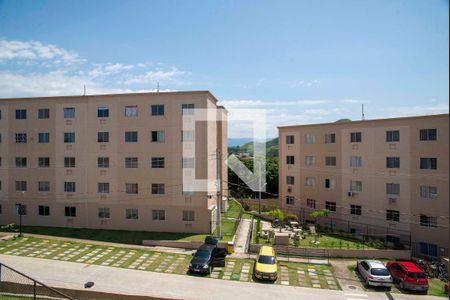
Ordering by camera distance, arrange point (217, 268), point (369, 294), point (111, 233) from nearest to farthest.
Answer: point (369, 294) < point (217, 268) < point (111, 233)

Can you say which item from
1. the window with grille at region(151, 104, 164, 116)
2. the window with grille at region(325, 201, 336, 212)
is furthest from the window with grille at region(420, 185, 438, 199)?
the window with grille at region(151, 104, 164, 116)

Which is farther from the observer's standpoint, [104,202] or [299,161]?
[299,161]

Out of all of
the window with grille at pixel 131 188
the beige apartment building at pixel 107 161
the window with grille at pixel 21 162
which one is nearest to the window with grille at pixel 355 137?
the beige apartment building at pixel 107 161

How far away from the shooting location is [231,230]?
26656 mm

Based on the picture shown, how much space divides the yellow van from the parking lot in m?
0.45

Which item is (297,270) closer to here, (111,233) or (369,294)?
(369,294)

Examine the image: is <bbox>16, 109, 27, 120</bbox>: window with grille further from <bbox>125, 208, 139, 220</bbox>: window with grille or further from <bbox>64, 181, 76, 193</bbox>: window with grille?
<bbox>125, 208, 139, 220</bbox>: window with grille

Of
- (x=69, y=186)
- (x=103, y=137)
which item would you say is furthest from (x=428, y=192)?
(x=69, y=186)

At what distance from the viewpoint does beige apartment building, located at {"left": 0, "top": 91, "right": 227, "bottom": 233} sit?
26141 mm

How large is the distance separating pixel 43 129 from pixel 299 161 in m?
23.9

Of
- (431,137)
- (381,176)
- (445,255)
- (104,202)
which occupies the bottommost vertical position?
(445,255)

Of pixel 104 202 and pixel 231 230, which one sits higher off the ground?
pixel 104 202

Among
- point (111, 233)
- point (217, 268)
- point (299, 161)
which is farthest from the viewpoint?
point (299, 161)

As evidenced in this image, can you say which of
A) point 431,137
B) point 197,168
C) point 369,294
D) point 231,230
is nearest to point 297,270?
point 369,294
